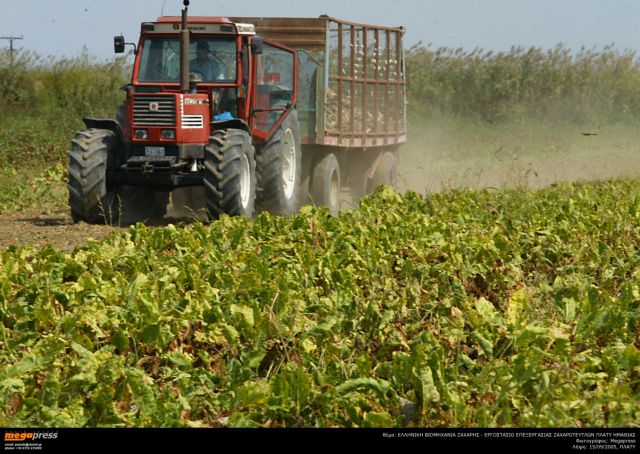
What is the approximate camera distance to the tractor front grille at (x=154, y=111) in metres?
11.6

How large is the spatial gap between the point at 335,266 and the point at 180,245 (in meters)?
1.61

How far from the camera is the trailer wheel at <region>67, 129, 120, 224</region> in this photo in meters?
11.2

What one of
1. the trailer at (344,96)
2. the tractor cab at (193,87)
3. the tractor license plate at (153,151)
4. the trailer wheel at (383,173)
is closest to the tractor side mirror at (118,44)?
the tractor cab at (193,87)

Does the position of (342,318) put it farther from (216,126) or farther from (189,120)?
(216,126)

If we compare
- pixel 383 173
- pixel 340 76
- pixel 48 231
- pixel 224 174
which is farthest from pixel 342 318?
pixel 383 173

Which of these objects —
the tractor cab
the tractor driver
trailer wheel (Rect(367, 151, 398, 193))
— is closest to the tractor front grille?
the tractor cab

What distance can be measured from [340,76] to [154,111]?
3785 mm

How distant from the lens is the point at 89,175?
36.8ft

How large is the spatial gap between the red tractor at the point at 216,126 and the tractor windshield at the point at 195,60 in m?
0.01

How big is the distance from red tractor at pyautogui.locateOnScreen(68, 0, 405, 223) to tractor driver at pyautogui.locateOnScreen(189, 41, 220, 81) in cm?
1

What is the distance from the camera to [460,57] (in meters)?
30.4
